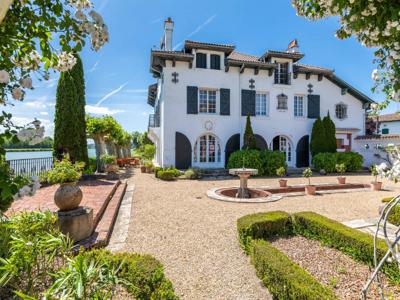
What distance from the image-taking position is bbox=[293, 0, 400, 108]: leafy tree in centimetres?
222

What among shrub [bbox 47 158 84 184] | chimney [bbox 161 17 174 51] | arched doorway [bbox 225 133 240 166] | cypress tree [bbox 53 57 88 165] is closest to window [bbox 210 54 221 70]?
chimney [bbox 161 17 174 51]

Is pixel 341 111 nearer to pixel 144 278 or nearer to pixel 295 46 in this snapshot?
pixel 295 46

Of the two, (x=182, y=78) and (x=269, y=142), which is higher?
(x=182, y=78)

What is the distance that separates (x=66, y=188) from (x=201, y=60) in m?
12.8

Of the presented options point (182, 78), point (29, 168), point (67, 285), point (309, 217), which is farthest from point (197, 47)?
point (67, 285)

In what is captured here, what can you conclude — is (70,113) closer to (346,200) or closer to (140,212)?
(140,212)

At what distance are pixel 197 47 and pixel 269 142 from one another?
8414 millimetres

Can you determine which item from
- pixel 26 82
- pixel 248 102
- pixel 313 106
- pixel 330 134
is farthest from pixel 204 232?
pixel 313 106

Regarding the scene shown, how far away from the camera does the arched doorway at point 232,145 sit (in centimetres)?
1566

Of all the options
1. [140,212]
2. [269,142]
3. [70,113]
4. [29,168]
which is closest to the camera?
[140,212]

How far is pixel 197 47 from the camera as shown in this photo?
47.3 ft

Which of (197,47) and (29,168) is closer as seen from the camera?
(29,168)

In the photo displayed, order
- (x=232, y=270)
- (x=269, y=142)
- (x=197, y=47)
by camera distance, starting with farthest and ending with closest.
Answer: (x=269, y=142)
(x=197, y=47)
(x=232, y=270)

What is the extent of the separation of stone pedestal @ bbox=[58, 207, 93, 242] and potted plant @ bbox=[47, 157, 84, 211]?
148 millimetres
